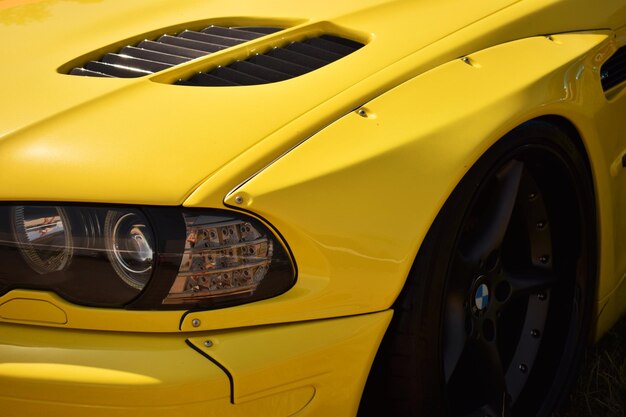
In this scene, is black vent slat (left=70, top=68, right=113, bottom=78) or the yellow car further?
black vent slat (left=70, top=68, right=113, bottom=78)

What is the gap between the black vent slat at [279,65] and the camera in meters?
2.11

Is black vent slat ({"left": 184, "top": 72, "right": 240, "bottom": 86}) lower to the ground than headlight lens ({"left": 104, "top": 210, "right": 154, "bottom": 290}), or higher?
higher

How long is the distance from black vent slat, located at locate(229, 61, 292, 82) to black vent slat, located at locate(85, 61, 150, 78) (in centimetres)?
21

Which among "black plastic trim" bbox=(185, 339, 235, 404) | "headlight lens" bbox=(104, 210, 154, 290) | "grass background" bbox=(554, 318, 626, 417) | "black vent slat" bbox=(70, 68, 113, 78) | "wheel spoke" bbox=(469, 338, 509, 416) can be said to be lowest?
"grass background" bbox=(554, 318, 626, 417)

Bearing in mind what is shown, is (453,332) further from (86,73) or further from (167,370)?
(86,73)

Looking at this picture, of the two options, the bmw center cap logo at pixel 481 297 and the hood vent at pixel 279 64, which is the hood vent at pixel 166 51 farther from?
the bmw center cap logo at pixel 481 297

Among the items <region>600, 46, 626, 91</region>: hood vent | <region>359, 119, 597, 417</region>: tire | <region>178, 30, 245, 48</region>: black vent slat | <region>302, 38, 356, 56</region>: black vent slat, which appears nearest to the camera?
<region>359, 119, 597, 417</region>: tire

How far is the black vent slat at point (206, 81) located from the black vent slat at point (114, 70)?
0.11 m

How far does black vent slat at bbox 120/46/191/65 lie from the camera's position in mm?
2219

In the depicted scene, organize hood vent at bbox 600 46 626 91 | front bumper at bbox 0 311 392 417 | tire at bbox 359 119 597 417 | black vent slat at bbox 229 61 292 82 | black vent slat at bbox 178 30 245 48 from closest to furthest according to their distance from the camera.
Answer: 1. front bumper at bbox 0 311 392 417
2. tire at bbox 359 119 597 417
3. black vent slat at bbox 229 61 292 82
4. black vent slat at bbox 178 30 245 48
5. hood vent at bbox 600 46 626 91

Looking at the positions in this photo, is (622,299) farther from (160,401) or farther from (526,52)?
(160,401)

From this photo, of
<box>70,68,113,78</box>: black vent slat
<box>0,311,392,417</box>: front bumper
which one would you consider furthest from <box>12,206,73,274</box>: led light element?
<box>70,68,113,78</box>: black vent slat

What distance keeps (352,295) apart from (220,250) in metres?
0.27

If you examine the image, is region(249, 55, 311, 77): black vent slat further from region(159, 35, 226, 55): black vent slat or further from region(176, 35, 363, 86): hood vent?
region(159, 35, 226, 55): black vent slat
